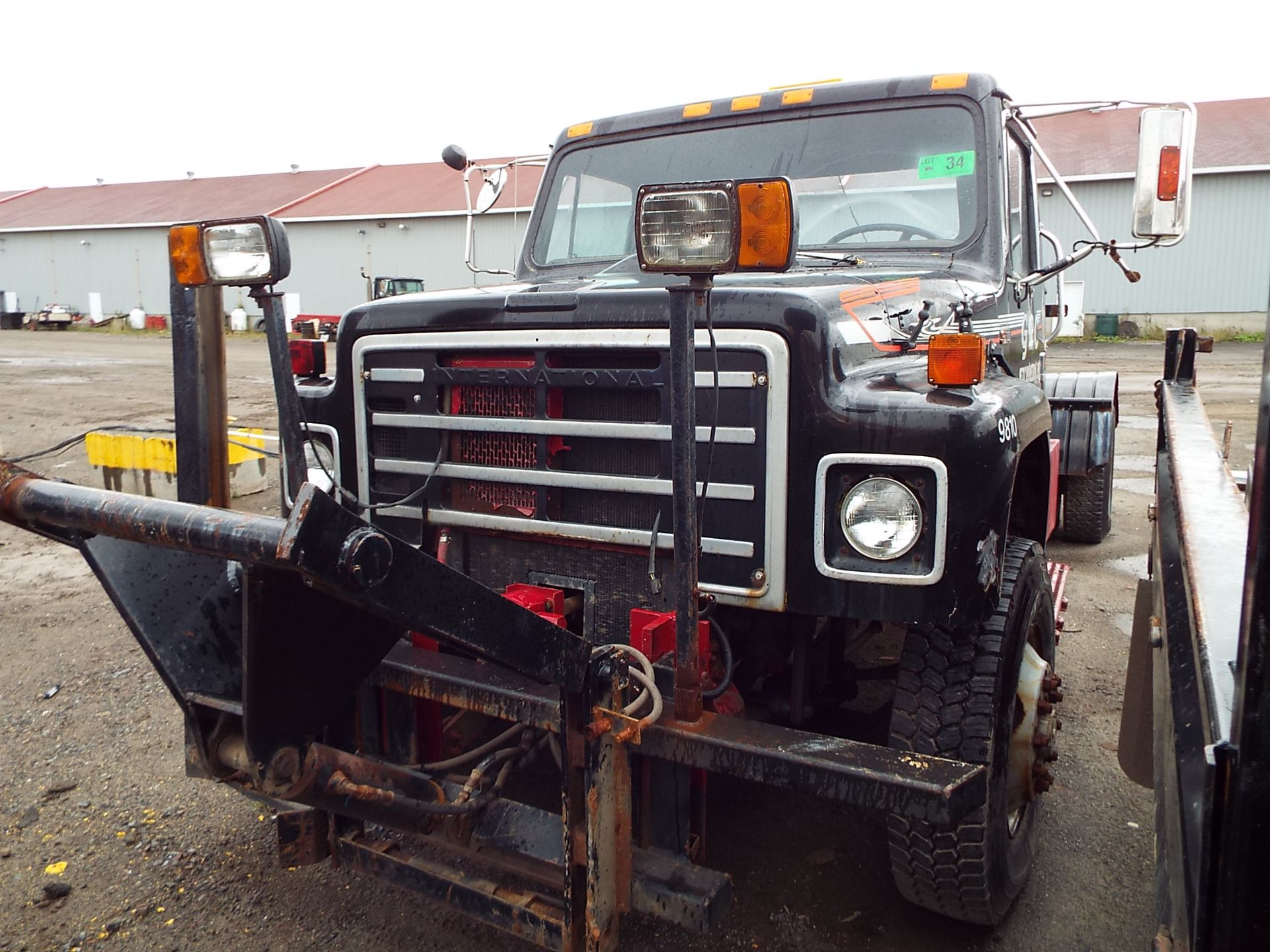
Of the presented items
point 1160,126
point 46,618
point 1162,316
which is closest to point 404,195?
point 1162,316

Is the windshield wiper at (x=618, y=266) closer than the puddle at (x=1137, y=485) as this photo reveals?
Yes

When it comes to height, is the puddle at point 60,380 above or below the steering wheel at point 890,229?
below

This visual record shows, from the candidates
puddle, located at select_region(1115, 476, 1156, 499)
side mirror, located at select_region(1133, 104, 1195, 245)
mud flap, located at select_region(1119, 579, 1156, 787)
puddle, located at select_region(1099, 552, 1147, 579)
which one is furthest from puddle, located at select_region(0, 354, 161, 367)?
mud flap, located at select_region(1119, 579, 1156, 787)

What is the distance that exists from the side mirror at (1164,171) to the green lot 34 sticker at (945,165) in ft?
1.76

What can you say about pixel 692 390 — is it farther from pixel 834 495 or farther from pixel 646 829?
pixel 646 829

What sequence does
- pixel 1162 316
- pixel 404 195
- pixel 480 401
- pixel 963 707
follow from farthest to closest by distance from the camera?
pixel 404 195, pixel 1162 316, pixel 480 401, pixel 963 707

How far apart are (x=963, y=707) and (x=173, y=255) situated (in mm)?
2162

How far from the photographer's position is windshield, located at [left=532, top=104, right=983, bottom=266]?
355cm

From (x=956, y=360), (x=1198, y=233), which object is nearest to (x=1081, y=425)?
(x=956, y=360)

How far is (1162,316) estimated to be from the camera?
25.7 metres

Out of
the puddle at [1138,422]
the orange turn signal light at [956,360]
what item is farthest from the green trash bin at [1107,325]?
the orange turn signal light at [956,360]

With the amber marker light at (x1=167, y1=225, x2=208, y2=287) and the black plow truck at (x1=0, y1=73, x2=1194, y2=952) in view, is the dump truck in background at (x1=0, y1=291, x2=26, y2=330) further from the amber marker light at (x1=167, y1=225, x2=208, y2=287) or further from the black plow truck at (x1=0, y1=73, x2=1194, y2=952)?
the amber marker light at (x1=167, y1=225, x2=208, y2=287)

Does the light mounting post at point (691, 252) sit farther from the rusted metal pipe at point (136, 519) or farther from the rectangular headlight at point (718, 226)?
the rusted metal pipe at point (136, 519)

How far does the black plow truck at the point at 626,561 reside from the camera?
6.61 ft
